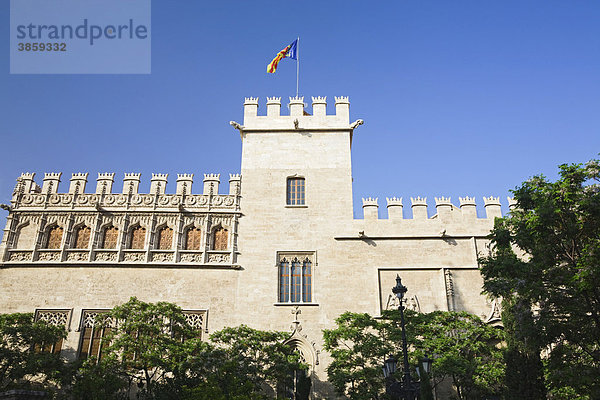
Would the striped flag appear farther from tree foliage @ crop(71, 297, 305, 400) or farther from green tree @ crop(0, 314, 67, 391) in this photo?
green tree @ crop(0, 314, 67, 391)

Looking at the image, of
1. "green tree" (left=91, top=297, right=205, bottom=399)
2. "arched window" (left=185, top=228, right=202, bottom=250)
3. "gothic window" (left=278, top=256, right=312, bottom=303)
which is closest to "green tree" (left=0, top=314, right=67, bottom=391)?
"green tree" (left=91, top=297, right=205, bottom=399)

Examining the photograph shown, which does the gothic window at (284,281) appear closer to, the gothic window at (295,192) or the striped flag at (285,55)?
the gothic window at (295,192)

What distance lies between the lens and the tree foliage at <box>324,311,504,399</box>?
61.0 feet

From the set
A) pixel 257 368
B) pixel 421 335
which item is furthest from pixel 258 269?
pixel 421 335

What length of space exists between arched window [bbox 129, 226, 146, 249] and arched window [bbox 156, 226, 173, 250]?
77 cm

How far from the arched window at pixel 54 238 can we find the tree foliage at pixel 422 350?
1388 centimetres

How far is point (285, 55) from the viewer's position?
91.6ft

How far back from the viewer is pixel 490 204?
24.7 metres

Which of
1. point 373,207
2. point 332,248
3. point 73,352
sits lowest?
point 73,352

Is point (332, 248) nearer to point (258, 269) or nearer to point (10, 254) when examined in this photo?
point (258, 269)

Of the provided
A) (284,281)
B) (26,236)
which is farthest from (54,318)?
(284,281)

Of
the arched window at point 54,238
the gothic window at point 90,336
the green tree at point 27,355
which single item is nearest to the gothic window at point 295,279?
the gothic window at point 90,336

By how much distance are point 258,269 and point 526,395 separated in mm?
12153

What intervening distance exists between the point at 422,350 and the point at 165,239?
1307 cm
